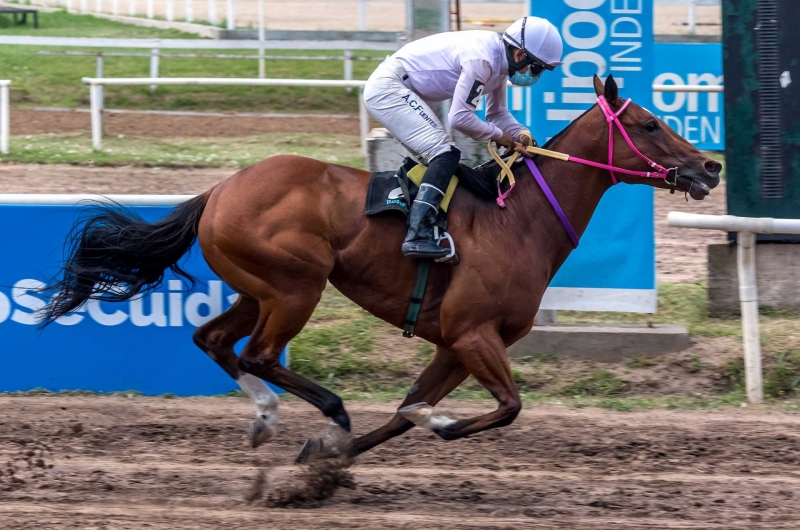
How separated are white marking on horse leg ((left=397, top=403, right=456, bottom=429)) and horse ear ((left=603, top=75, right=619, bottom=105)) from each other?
5.56 feet

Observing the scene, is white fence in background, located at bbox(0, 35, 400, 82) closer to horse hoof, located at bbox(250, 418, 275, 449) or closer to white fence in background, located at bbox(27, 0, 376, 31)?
white fence in background, located at bbox(27, 0, 376, 31)

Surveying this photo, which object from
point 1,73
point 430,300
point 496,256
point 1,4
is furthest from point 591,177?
point 1,4

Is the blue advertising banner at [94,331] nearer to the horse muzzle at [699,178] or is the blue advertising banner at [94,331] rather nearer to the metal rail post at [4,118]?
the horse muzzle at [699,178]

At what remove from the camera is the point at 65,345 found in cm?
605

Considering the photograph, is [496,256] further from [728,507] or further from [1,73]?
[1,73]

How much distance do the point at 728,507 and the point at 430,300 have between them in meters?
1.59

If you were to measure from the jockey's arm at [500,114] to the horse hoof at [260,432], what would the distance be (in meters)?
1.86

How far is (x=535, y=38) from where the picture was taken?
4.73 meters

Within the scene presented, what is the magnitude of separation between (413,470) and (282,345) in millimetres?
875

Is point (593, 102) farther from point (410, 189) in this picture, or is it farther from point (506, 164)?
point (410, 189)

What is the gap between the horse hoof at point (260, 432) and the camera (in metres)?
4.94

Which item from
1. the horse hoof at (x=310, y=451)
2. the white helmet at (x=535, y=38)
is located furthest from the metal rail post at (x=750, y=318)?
the horse hoof at (x=310, y=451)

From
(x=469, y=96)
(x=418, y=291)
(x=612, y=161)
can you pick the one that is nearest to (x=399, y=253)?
(x=418, y=291)

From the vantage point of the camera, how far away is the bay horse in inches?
185
